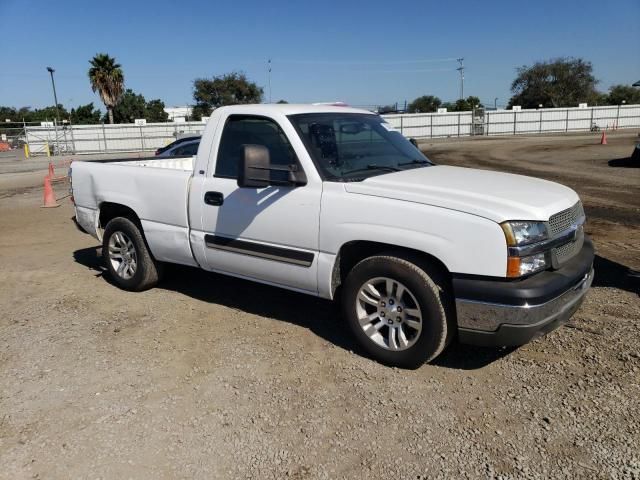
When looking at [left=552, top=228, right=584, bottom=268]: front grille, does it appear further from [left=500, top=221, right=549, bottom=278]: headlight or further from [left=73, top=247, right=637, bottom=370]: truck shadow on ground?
[left=73, top=247, right=637, bottom=370]: truck shadow on ground

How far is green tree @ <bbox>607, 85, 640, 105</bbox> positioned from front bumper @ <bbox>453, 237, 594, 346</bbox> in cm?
8603

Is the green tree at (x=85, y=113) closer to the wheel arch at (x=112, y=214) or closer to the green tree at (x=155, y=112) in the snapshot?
the green tree at (x=155, y=112)

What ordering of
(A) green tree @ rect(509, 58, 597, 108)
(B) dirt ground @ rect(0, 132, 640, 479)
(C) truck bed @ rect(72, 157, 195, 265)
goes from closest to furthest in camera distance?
(B) dirt ground @ rect(0, 132, 640, 479) → (C) truck bed @ rect(72, 157, 195, 265) → (A) green tree @ rect(509, 58, 597, 108)

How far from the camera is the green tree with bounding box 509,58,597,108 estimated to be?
2847 inches

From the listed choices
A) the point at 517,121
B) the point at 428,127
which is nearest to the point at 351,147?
the point at 428,127

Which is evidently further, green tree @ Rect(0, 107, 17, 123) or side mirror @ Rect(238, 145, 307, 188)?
green tree @ Rect(0, 107, 17, 123)

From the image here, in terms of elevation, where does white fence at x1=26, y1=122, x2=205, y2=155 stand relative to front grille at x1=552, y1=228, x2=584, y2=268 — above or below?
above

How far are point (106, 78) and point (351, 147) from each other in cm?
5248

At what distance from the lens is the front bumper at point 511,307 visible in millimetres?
3326

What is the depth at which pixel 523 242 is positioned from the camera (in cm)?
334

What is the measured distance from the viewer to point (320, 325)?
4.79 meters

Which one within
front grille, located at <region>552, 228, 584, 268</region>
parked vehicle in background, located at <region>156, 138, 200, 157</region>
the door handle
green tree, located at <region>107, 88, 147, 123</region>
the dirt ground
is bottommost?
the dirt ground

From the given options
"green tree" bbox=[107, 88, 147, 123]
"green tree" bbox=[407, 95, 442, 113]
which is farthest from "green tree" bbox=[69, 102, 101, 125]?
"green tree" bbox=[407, 95, 442, 113]

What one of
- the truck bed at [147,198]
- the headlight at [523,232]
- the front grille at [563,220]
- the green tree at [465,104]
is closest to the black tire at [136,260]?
the truck bed at [147,198]
